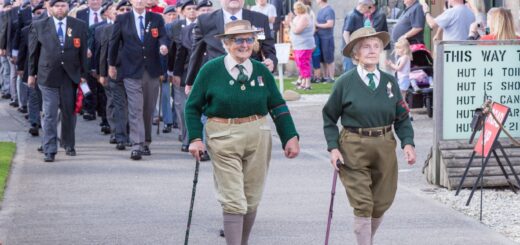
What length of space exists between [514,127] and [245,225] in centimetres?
479

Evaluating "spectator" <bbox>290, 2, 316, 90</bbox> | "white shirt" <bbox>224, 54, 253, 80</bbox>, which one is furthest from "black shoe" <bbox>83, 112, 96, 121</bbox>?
"white shirt" <bbox>224, 54, 253, 80</bbox>

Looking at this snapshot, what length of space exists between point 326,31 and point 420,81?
7332 mm

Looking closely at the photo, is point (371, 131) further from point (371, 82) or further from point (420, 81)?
point (420, 81)

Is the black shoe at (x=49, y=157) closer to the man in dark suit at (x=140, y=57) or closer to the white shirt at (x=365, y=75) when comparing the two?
the man in dark suit at (x=140, y=57)

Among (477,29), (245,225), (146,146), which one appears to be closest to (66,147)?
(146,146)

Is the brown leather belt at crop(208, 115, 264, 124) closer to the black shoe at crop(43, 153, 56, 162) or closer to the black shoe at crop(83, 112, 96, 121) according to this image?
the black shoe at crop(43, 153, 56, 162)

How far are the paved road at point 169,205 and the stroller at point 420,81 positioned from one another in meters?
3.14

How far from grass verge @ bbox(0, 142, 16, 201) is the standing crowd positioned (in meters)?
0.48

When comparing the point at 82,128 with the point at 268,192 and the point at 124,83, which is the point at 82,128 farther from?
the point at 268,192

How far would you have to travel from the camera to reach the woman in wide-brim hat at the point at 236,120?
28.7ft

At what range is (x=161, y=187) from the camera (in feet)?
42.4

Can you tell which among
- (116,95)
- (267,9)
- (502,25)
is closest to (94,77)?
(116,95)

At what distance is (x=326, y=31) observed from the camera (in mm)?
26656

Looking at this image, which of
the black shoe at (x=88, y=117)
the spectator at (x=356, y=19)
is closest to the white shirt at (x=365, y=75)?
the black shoe at (x=88, y=117)
